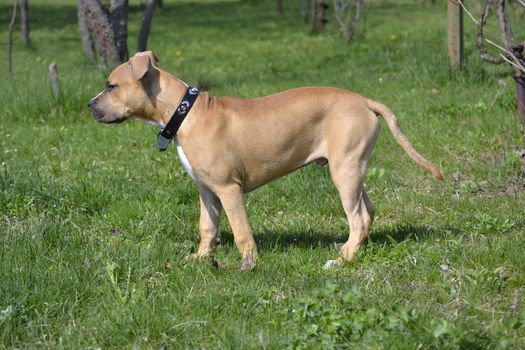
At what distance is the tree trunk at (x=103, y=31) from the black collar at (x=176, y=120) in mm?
6492

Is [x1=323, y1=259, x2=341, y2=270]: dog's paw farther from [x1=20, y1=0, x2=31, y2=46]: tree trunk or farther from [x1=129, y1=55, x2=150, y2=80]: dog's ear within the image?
[x1=20, y1=0, x2=31, y2=46]: tree trunk

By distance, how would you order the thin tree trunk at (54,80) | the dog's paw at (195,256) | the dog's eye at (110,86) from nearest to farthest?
the dog's paw at (195,256) < the dog's eye at (110,86) < the thin tree trunk at (54,80)

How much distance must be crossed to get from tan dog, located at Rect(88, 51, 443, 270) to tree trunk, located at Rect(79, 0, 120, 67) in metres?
6.29

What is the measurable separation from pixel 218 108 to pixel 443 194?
7.43 ft

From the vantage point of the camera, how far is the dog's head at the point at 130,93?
537cm

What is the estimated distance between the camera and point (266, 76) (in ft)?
41.5

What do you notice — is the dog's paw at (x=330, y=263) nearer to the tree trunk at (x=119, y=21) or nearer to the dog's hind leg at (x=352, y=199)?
the dog's hind leg at (x=352, y=199)

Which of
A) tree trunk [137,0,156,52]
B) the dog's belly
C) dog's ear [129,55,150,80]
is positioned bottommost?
tree trunk [137,0,156,52]

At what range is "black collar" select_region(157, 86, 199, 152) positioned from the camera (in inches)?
208

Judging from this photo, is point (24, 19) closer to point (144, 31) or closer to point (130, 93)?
point (144, 31)

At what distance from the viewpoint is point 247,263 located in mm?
5121

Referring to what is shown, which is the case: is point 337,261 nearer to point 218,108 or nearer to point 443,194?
point 218,108

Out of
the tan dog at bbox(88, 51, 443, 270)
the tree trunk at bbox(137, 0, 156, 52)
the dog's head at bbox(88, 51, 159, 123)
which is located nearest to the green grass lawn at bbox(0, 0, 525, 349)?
the tan dog at bbox(88, 51, 443, 270)

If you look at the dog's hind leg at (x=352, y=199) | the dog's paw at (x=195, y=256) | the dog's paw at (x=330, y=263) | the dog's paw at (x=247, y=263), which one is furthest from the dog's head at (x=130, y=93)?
the dog's paw at (x=330, y=263)
